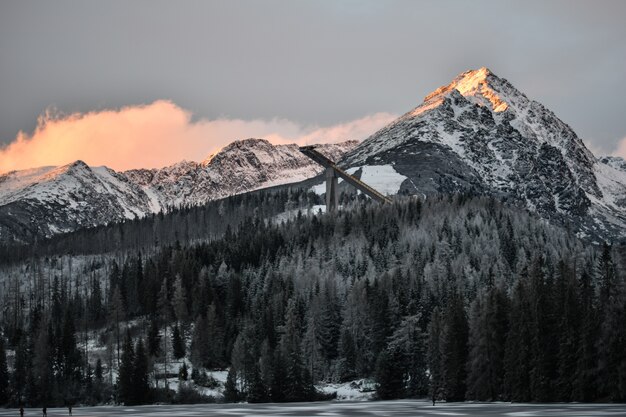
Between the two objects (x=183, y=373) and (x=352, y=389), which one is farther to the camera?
(x=183, y=373)

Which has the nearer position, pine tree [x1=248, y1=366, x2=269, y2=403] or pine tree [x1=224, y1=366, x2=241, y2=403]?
pine tree [x1=248, y1=366, x2=269, y2=403]

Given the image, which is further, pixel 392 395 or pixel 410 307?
pixel 410 307

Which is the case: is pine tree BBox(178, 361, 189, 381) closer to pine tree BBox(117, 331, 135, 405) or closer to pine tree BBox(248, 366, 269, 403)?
pine tree BBox(117, 331, 135, 405)

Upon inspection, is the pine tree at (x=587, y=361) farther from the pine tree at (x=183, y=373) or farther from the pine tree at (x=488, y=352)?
the pine tree at (x=183, y=373)

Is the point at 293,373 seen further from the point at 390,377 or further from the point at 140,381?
the point at 140,381

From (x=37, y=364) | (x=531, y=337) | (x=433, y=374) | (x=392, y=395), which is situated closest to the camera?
(x=531, y=337)

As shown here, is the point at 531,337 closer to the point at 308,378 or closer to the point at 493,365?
the point at 493,365

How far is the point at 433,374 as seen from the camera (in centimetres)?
14388

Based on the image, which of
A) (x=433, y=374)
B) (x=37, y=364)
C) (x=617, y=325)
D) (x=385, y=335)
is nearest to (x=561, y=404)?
(x=617, y=325)

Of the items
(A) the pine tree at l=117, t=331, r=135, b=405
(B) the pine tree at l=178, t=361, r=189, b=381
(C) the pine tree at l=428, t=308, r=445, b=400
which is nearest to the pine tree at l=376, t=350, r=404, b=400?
(C) the pine tree at l=428, t=308, r=445, b=400

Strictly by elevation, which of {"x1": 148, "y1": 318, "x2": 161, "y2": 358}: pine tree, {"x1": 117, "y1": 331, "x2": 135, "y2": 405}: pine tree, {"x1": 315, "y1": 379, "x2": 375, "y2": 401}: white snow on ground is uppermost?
{"x1": 148, "y1": 318, "x2": 161, "y2": 358}: pine tree

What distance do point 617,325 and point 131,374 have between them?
271 ft

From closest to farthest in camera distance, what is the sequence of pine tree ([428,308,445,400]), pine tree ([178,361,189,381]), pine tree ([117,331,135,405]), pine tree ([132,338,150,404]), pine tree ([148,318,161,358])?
1. pine tree ([428,308,445,400])
2. pine tree ([117,331,135,405])
3. pine tree ([132,338,150,404])
4. pine tree ([178,361,189,381])
5. pine tree ([148,318,161,358])

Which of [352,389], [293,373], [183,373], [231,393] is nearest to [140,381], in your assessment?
[231,393]
